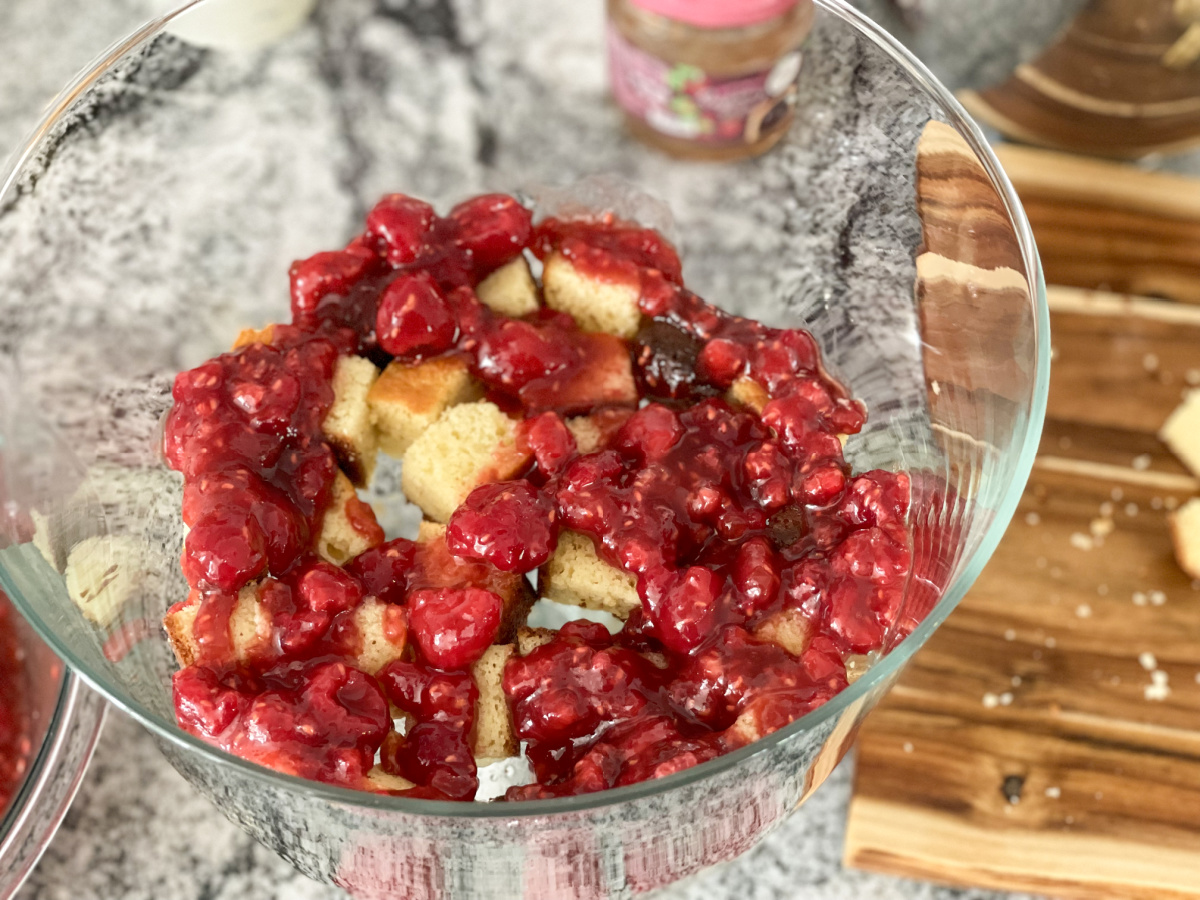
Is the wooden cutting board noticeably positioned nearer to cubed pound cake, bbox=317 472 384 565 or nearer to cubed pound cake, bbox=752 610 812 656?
cubed pound cake, bbox=752 610 812 656

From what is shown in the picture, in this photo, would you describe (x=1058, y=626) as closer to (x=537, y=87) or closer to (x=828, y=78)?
(x=828, y=78)

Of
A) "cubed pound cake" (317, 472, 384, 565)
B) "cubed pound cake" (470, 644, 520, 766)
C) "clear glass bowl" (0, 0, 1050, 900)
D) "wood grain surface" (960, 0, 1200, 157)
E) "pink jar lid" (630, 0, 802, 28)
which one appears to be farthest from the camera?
"wood grain surface" (960, 0, 1200, 157)

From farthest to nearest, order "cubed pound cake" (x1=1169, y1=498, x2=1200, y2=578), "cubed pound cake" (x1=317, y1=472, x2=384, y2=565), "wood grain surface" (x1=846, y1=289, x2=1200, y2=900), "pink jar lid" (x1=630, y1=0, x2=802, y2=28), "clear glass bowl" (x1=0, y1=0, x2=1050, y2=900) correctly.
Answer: "pink jar lid" (x1=630, y1=0, x2=802, y2=28)
"cubed pound cake" (x1=1169, y1=498, x2=1200, y2=578)
"wood grain surface" (x1=846, y1=289, x2=1200, y2=900)
"cubed pound cake" (x1=317, y1=472, x2=384, y2=565)
"clear glass bowl" (x1=0, y1=0, x2=1050, y2=900)

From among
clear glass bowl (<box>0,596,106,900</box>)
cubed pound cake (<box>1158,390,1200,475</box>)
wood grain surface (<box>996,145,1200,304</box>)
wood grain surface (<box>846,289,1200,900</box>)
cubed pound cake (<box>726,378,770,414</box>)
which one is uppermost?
cubed pound cake (<box>726,378,770,414</box>)

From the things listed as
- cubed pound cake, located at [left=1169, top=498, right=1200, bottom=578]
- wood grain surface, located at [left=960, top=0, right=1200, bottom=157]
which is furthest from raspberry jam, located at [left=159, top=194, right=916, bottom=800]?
wood grain surface, located at [left=960, top=0, right=1200, bottom=157]

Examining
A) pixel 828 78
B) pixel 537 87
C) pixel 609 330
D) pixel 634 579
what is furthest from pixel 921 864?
pixel 537 87

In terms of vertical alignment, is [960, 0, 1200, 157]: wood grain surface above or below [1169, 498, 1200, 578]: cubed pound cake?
above

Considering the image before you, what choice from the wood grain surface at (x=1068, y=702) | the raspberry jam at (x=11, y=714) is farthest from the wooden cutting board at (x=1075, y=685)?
the raspberry jam at (x=11, y=714)
